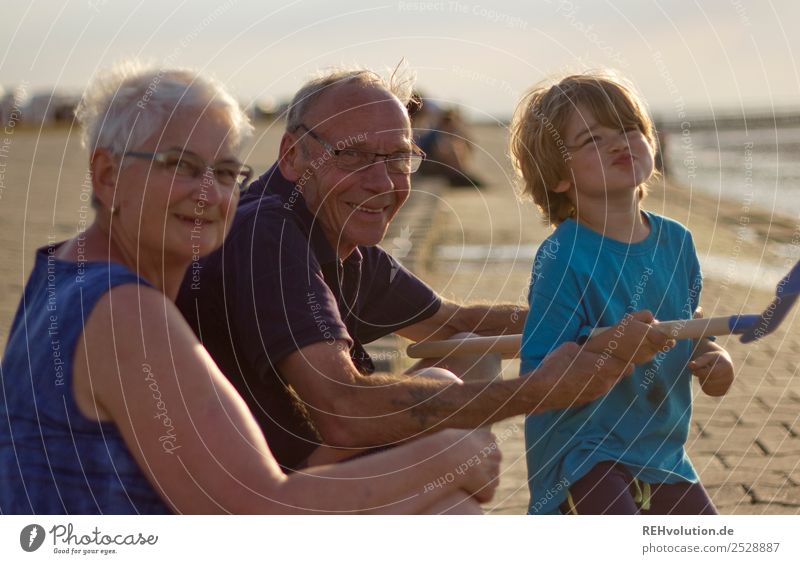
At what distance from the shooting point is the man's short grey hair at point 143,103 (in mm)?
2635

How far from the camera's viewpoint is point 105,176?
265cm

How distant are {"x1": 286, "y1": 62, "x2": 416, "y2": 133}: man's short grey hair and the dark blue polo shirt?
183 mm

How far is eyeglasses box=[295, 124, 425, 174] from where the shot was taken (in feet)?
11.5

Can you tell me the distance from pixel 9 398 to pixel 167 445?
0.47 meters

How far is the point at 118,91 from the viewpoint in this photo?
2.71 m

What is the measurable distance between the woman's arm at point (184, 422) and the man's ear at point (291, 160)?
3.87 ft

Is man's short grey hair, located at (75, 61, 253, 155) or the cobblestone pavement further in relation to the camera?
the cobblestone pavement

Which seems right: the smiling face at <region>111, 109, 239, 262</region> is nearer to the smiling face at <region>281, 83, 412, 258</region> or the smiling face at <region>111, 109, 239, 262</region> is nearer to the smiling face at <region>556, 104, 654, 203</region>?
the smiling face at <region>281, 83, 412, 258</region>

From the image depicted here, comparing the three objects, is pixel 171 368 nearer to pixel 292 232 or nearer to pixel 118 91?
pixel 118 91

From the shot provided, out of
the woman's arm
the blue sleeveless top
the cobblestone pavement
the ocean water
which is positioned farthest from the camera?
the ocean water

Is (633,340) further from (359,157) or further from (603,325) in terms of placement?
(359,157)

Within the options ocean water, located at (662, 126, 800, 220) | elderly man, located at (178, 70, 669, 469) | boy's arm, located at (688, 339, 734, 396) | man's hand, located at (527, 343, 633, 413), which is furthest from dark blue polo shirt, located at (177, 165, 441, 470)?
ocean water, located at (662, 126, 800, 220)

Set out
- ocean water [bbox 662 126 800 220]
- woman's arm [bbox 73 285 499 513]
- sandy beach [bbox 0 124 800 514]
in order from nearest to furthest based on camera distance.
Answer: woman's arm [bbox 73 285 499 513] → sandy beach [bbox 0 124 800 514] → ocean water [bbox 662 126 800 220]

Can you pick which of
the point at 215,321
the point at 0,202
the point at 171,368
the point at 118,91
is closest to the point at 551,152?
the point at 215,321
